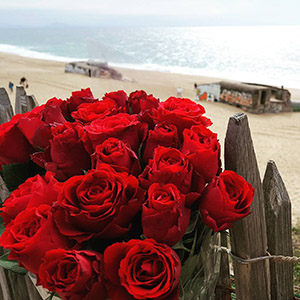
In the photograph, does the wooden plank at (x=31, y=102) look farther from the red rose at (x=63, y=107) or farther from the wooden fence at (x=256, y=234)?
the wooden fence at (x=256, y=234)

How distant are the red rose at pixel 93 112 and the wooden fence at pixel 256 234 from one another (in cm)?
31

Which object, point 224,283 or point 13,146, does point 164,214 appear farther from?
point 224,283

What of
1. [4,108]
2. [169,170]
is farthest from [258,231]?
[4,108]

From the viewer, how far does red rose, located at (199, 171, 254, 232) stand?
0.62m

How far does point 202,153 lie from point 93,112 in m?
0.33

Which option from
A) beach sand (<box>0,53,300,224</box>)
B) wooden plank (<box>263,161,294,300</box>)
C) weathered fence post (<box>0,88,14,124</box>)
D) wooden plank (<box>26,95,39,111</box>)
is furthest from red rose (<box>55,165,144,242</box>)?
beach sand (<box>0,53,300,224</box>)

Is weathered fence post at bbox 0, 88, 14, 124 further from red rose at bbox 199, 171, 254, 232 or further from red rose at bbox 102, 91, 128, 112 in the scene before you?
red rose at bbox 199, 171, 254, 232

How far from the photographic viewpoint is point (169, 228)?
60cm

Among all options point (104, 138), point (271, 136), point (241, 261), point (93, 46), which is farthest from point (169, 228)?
point (93, 46)

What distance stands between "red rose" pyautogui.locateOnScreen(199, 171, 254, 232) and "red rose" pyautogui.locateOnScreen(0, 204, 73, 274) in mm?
268

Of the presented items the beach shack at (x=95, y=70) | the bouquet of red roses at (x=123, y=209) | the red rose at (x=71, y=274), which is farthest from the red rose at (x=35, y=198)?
the beach shack at (x=95, y=70)

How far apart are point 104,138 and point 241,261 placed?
A: 0.51 meters

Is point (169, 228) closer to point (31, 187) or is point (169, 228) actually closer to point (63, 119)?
point (31, 187)

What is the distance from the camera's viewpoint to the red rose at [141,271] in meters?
0.54
